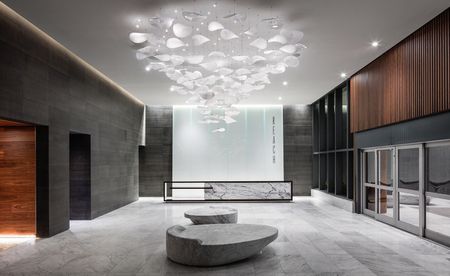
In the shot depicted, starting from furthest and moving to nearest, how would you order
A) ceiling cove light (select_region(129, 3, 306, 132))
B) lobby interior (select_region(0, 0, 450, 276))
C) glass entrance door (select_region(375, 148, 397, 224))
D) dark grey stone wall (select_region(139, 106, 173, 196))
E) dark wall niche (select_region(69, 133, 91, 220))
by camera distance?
dark grey stone wall (select_region(139, 106, 173, 196)) → dark wall niche (select_region(69, 133, 91, 220)) → glass entrance door (select_region(375, 148, 397, 224)) → lobby interior (select_region(0, 0, 450, 276)) → ceiling cove light (select_region(129, 3, 306, 132))

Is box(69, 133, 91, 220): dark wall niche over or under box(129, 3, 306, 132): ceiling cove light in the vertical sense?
under

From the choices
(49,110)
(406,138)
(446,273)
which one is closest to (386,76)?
(406,138)

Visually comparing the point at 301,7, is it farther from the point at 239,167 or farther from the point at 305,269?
the point at 239,167

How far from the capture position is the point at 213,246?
18.1ft

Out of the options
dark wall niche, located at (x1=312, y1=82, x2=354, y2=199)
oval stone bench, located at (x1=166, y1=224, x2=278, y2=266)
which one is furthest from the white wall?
oval stone bench, located at (x1=166, y1=224, x2=278, y2=266)

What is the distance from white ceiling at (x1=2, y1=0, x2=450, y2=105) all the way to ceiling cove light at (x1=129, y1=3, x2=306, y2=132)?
29 centimetres

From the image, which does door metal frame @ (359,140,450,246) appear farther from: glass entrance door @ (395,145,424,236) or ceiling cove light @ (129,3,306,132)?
ceiling cove light @ (129,3,306,132)

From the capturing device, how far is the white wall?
17062 millimetres

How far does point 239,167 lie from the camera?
1712cm

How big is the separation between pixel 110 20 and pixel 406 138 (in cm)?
640

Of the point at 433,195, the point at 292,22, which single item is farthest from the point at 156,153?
the point at 433,195

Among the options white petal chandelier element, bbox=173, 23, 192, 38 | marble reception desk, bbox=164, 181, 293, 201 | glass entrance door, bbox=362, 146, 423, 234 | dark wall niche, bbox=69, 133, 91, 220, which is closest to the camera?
white petal chandelier element, bbox=173, 23, 192, 38

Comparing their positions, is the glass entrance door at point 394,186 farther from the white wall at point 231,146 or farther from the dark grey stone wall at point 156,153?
the dark grey stone wall at point 156,153

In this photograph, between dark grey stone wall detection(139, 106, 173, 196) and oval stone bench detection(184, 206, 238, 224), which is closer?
oval stone bench detection(184, 206, 238, 224)
